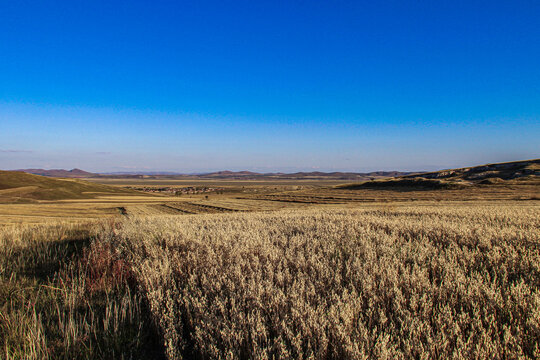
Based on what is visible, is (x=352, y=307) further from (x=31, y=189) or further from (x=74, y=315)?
(x=31, y=189)

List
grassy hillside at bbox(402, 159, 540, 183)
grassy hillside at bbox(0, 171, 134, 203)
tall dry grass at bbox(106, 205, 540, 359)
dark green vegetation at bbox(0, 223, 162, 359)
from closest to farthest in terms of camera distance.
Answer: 1. tall dry grass at bbox(106, 205, 540, 359)
2. dark green vegetation at bbox(0, 223, 162, 359)
3. grassy hillside at bbox(0, 171, 134, 203)
4. grassy hillside at bbox(402, 159, 540, 183)

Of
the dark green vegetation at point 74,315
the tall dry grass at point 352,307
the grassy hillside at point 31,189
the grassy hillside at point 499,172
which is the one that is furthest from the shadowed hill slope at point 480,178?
the grassy hillside at point 31,189

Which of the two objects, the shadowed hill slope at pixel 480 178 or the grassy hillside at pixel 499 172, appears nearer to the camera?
the shadowed hill slope at pixel 480 178

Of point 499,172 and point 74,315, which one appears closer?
point 74,315

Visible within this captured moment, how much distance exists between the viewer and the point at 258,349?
217 centimetres

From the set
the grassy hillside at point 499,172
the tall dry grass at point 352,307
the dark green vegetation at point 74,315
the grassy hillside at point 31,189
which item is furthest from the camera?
the grassy hillside at point 499,172

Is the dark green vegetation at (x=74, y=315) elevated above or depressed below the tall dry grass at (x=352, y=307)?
below

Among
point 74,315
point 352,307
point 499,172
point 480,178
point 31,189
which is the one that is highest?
point 499,172

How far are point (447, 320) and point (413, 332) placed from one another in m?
0.40

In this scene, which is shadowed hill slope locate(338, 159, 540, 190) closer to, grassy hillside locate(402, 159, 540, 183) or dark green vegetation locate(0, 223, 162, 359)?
grassy hillside locate(402, 159, 540, 183)

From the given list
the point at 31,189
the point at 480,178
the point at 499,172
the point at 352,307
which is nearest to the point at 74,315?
the point at 352,307

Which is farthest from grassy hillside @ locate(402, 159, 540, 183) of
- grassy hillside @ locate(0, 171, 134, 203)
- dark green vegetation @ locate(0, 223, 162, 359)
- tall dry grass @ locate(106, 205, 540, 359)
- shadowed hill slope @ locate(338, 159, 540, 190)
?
grassy hillside @ locate(0, 171, 134, 203)

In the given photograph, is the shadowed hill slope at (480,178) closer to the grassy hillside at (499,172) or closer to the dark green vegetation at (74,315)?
the grassy hillside at (499,172)

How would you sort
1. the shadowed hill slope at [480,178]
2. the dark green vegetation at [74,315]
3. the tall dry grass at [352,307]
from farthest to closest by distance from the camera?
the shadowed hill slope at [480,178]
the dark green vegetation at [74,315]
the tall dry grass at [352,307]
